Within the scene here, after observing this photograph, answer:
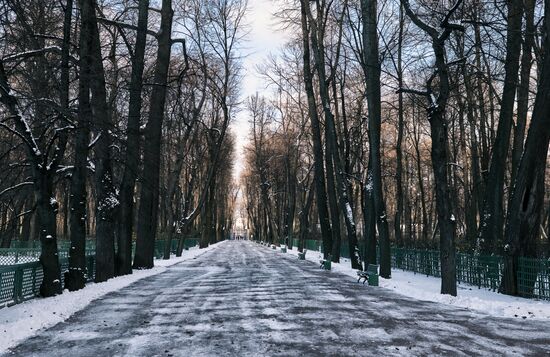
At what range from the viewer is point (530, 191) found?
13.5m

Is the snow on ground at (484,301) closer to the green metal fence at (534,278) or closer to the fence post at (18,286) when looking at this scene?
the green metal fence at (534,278)

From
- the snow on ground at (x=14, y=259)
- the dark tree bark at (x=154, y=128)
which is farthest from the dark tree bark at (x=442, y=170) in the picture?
the snow on ground at (x=14, y=259)

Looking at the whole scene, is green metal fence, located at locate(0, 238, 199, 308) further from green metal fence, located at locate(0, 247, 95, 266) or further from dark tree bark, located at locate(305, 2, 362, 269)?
dark tree bark, located at locate(305, 2, 362, 269)

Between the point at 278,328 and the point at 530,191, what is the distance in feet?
27.9

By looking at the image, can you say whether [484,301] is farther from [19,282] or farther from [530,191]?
[19,282]

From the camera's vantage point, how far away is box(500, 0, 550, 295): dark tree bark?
1333cm

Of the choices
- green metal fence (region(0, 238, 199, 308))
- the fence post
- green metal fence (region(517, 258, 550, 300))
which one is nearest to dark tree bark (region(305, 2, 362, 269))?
green metal fence (region(517, 258, 550, 300))

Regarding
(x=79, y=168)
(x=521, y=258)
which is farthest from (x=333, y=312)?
(x=79, y=168)

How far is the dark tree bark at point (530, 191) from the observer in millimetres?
13328

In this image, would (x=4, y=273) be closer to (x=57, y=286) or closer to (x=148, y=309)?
(x=57, y=286)

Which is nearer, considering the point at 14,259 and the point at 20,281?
the point at 20,281

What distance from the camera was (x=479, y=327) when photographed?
887 centimetres

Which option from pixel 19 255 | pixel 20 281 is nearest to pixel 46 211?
pixel 20 281

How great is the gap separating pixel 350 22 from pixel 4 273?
58.3 feet
